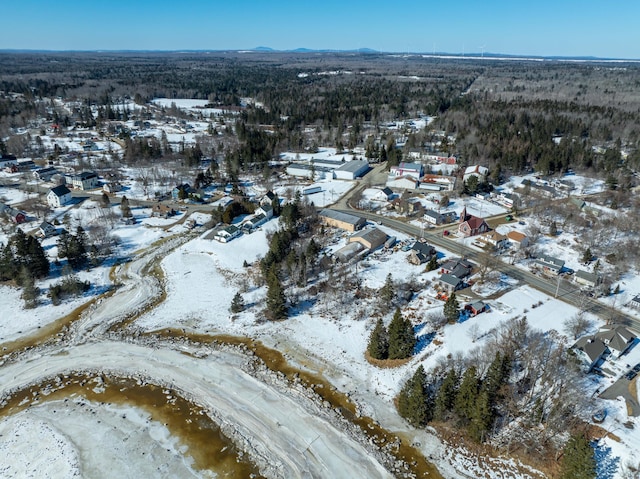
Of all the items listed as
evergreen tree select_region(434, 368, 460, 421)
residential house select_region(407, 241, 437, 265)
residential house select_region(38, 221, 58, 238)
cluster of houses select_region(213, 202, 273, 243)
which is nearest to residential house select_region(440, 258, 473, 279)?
residential house select_region(407, 241, 437, 265)

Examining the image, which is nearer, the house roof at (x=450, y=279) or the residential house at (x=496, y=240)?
the house roof at (x=450, y=279)

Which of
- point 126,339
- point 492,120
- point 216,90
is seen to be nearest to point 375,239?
point 126,339

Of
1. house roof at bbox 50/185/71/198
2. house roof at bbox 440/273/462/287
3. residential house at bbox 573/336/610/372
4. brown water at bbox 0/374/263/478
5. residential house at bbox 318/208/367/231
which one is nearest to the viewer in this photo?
brown water at bbox 0/374/263/478

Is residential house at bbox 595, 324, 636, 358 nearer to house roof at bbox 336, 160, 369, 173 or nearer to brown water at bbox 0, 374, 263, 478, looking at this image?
brown water at bbox 0, 374, 263, 478

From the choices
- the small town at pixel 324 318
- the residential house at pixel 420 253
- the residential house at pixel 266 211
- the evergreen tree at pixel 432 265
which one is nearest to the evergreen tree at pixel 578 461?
the small town at pixel 324 318

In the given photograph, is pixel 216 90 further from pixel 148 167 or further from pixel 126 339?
pixel 126 339

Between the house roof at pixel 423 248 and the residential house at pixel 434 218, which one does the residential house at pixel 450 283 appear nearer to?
the house roof at pixel 423 248
